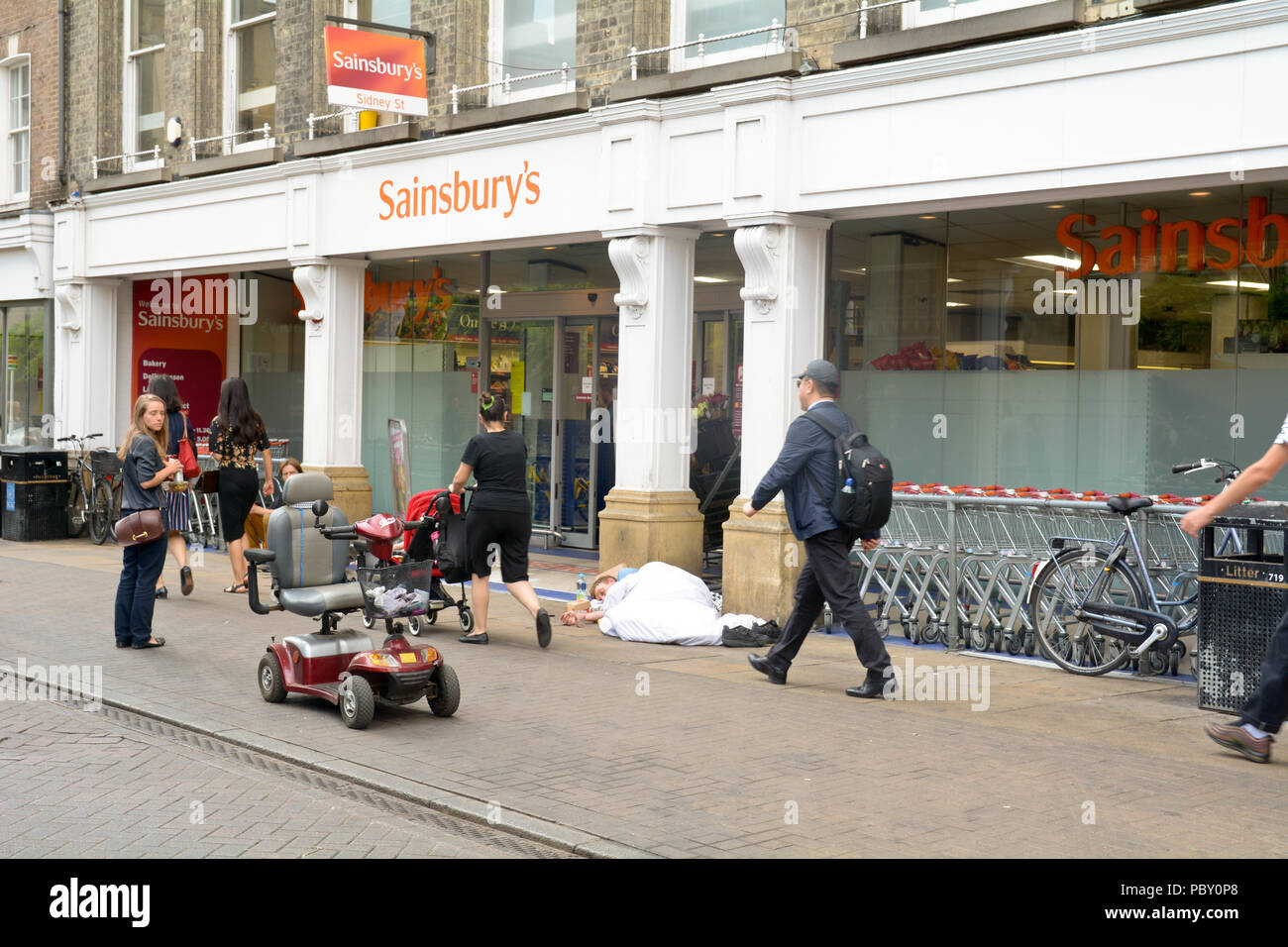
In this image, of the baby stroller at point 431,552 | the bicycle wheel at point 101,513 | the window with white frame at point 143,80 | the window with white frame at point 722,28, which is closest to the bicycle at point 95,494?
the bicycle wheel at point 101,513

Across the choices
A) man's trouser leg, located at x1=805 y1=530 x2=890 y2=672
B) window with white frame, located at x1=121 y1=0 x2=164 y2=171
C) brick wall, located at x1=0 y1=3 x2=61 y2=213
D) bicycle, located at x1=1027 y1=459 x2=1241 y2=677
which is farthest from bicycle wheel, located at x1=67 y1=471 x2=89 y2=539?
bicycle, located at x1=1027 y1=459 x2=1241 y2=677

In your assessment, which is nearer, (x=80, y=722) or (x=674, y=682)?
(x=80, y=722)

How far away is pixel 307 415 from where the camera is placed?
16.3 meters

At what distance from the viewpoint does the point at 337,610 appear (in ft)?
25.8

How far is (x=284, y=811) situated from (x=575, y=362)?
34.4 ft

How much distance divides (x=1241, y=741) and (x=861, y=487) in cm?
248

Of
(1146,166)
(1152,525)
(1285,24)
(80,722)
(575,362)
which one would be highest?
(1285,24)

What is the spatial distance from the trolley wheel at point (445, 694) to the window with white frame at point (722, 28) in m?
6.58

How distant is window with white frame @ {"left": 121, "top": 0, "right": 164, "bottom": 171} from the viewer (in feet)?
63.8

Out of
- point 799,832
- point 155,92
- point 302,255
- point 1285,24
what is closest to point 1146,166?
point 1285,24

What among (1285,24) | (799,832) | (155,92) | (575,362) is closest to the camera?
(799,832)

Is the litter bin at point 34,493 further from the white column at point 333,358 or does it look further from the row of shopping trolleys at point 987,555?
the row of shopping trolleys at point 987,555

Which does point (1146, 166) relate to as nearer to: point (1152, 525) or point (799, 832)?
point (1152, 525)
